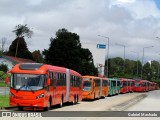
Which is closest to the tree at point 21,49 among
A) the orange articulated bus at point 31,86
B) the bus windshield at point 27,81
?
the orange articulated bus at point 31,86

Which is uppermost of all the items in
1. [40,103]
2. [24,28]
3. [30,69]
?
[24,28]

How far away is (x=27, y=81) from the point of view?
1014 inches

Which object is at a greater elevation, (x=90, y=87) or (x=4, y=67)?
(x=4, y=67)

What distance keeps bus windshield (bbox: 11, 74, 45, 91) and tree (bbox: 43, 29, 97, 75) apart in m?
73.8

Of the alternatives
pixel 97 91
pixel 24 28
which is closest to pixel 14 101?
pixel 97 91

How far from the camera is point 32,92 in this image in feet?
83.4

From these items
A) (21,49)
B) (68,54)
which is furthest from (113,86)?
(21,49)

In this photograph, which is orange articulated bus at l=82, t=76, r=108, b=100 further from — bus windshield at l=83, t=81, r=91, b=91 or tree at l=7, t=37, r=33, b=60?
tree at l=7, t=37, r=33, b=60

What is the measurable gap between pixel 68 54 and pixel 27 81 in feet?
249

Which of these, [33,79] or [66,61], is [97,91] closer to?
[33,79]

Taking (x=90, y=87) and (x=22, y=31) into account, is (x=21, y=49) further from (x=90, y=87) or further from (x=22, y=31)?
(x=90, y=87)

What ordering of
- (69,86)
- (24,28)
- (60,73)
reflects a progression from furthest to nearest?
(24,28)
(69,86)
(60,73)

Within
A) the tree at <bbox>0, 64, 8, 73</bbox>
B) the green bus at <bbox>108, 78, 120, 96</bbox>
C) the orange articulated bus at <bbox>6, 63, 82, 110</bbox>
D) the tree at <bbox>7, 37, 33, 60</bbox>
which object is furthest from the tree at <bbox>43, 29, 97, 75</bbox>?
the orange articulated bus at <bbox>6, 63, 82, 110</bbox>

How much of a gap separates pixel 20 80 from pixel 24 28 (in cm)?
10284
